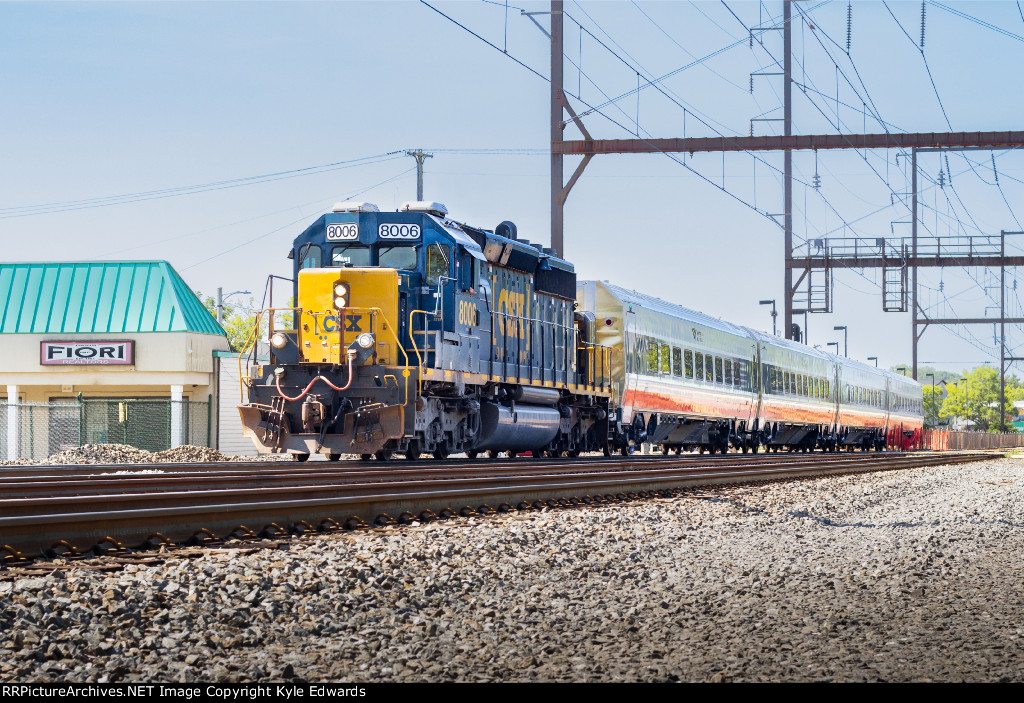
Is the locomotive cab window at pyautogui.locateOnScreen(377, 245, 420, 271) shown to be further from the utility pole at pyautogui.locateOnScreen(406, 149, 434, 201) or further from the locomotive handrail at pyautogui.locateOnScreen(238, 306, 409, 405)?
the utility pole at pyautogui.locateOnScreen(406, 149, 434, 201)

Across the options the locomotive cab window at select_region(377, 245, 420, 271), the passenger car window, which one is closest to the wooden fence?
the passenger car window

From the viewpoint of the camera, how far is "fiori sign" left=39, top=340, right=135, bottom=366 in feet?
124

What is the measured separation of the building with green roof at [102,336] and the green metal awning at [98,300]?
33mm

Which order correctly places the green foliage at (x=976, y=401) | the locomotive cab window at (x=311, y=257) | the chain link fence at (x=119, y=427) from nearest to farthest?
1. the locomotive cab window at (x=311, y=257)
2. the chain link fence at (x=119, y=427)
3. the green foliage at (x=976, y=401)

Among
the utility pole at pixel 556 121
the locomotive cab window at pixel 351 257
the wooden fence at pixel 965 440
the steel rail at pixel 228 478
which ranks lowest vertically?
the wooden fence at pixel 965 440

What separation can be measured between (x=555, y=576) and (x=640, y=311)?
64.5 feet

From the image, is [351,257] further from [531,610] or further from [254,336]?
[531,610]

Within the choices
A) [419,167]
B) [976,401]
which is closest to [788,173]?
[419,167]

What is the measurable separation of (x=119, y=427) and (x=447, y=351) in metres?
18.0

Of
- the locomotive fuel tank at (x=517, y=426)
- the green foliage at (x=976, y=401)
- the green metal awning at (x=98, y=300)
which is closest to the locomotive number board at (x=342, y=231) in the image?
the locomotive fuel tank at (x=517, y=426)

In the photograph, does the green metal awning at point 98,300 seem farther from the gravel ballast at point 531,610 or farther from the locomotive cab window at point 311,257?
the gravel ballast at point 531,610

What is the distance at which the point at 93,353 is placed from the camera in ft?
124

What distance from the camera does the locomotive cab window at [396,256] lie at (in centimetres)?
1828
